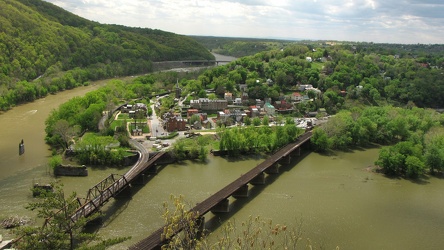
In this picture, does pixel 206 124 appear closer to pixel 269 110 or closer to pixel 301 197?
pixel 269 110

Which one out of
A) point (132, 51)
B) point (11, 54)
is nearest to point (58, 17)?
point (132, 51)

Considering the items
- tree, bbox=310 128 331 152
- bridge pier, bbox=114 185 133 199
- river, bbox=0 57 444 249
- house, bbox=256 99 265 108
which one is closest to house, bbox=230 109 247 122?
house, bbox=256 99 265 108

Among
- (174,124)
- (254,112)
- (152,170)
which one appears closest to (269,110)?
(254,112)

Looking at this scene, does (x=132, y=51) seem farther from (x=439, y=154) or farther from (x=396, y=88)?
(x=439, y=154)

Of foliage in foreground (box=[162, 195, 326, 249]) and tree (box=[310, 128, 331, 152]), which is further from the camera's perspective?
tree (box=[310, 128, 331, 152])

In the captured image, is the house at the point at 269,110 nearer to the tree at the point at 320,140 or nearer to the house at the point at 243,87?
the house at the point at 243,87

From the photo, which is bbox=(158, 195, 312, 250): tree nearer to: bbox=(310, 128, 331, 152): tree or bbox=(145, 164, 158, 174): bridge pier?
bbox=(145, 164, 158, 174): bridge pier

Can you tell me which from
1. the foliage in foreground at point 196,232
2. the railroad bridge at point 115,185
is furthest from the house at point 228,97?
the foliage in foreground at point 196,232
